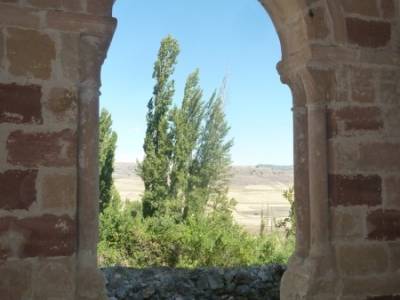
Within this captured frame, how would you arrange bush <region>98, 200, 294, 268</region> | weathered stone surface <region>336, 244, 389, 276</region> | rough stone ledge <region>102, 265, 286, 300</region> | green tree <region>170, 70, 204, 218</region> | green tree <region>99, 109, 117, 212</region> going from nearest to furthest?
weathered stone surface <region>336, 244, 389, 276</region>, rough stone ledge <region>102, 265, 286, 300</region>, bush <region>98, 200, 294, 268</region>, green tree <region>99, 109, 117, 212</region>, green tree <region>170, 70, 204, 218</region>

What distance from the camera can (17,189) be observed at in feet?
6.84

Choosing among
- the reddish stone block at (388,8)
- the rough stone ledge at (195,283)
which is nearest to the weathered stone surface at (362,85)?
the reddish stone block at (388,8)

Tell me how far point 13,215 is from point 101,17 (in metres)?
0.99

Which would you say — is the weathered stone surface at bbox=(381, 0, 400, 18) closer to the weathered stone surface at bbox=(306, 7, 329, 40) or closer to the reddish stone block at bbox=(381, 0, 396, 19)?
the reddish stone block at bbox=(381, 0, 396, 19)

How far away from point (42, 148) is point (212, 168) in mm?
21524

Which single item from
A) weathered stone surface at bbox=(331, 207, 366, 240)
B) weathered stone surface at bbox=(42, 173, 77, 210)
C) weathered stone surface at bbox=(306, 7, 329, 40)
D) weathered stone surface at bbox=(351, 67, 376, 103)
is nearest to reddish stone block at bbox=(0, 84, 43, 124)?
weathered stone surface at bbox=(42, 173, 77, 210)

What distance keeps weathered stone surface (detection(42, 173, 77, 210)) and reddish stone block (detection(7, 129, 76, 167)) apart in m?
0.06

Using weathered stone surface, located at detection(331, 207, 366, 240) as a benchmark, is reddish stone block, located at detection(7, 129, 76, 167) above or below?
above

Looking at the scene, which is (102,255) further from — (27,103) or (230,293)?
(27,103)

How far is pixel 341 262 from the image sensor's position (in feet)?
8.70

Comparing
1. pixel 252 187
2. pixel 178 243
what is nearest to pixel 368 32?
pixel 178 243

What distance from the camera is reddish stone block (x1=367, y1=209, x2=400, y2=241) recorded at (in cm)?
276

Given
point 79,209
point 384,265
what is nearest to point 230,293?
point 384,265

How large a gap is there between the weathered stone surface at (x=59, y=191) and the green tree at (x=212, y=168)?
19.3 m
